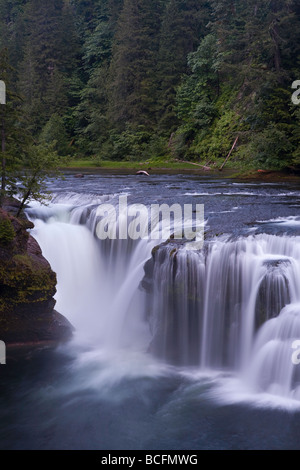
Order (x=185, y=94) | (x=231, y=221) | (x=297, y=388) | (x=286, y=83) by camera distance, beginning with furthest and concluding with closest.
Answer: (x=185, y=94) → (x=286, y=83) → (x=231, y=221) → (x=297, y=388)

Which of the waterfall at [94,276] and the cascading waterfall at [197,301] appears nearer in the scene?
the cascading waterfall at [197,301]

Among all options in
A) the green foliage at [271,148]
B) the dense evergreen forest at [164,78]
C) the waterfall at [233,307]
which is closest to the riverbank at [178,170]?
the green foliage at [271,148]

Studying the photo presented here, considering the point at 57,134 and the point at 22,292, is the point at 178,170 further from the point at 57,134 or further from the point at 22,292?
the point at 22,292

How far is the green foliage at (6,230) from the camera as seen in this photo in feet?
32.9

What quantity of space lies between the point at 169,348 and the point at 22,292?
3.58 m

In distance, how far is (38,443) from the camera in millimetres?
7062

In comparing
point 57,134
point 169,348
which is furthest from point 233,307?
point 57,134

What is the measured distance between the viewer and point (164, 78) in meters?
43.0

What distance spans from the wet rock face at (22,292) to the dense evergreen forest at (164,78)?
37.9 ft

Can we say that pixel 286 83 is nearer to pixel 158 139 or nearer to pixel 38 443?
pixel 158 139

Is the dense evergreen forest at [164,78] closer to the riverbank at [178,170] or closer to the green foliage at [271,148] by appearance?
the green foliage at [271,148]
